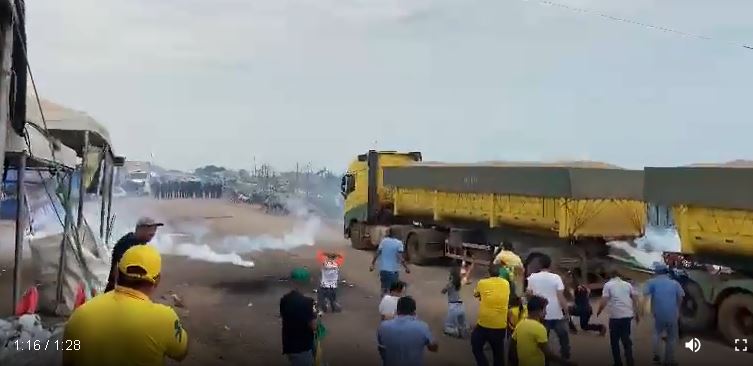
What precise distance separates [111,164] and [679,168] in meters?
9.14

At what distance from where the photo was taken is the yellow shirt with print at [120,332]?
3141mm

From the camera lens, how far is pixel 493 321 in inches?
280

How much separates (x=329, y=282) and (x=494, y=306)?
15.3 feet

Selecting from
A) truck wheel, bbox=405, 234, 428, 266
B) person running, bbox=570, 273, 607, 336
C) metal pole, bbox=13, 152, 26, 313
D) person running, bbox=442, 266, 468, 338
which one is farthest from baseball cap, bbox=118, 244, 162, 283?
truck wheel, bbox=405, 234, 428, 266

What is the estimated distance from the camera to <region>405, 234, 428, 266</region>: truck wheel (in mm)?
18031

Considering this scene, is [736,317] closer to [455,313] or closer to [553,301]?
[553,301]

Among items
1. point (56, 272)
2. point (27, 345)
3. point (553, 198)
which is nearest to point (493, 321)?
point (27, 345)

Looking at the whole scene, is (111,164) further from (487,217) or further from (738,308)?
(738,308)

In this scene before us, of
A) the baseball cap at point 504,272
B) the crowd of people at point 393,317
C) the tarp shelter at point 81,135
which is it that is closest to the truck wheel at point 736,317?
the crowd of people at point 393,317

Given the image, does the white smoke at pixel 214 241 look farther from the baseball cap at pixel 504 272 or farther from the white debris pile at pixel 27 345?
the white debris pile at pixel 27 345

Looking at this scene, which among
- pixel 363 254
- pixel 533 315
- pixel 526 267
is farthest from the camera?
pixel 363 254

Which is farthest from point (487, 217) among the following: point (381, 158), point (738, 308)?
point (738, 308)

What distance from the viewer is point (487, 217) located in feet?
52.6

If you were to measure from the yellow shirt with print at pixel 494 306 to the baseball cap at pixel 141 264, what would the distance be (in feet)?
14.5
